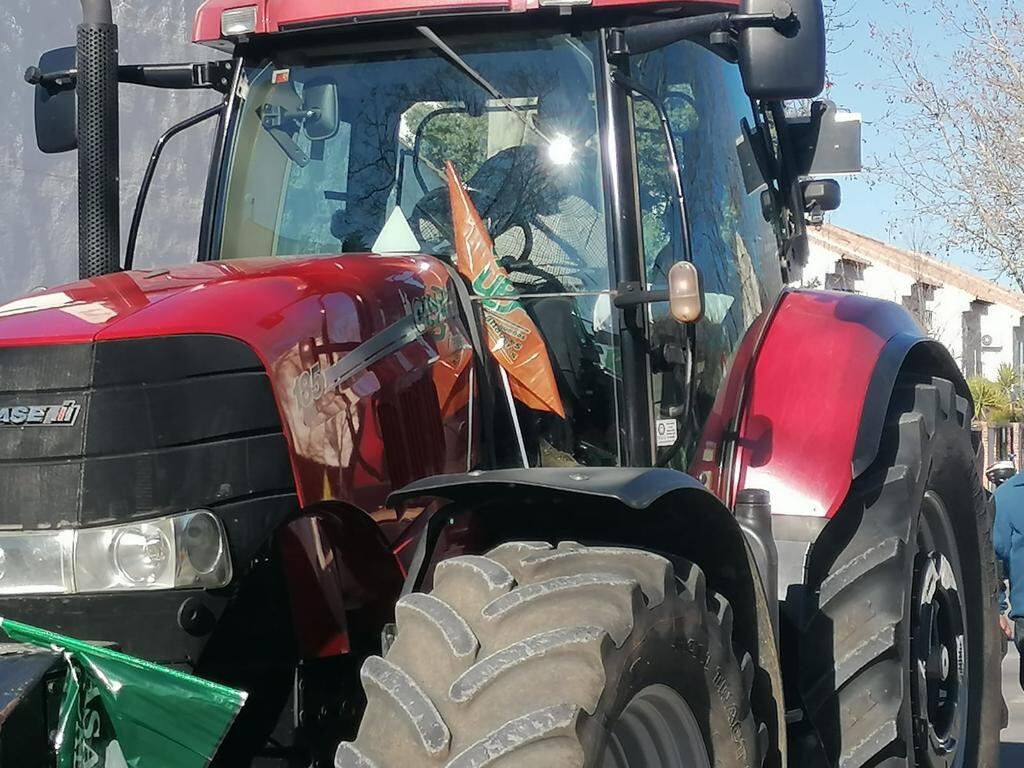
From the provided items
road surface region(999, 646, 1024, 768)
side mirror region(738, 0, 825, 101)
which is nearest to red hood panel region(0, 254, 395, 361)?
side mirror region(738, 0, 825, 101)

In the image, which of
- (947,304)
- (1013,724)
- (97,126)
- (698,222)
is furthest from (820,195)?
(947,304)

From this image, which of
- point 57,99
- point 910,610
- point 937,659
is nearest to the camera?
point 910,610

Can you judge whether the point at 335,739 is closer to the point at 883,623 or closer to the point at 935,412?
the point at 883,623

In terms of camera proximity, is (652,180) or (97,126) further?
(652,180)

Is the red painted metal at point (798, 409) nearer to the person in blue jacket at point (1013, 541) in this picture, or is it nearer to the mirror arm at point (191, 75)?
the mirror arm at point (191, 75)

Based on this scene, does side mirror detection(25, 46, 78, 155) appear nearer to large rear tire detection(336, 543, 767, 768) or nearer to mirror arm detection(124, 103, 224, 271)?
mirror arm detection(124, 103, 224, 271)

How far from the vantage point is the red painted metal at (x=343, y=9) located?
378 centimetres

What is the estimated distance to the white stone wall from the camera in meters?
39.4

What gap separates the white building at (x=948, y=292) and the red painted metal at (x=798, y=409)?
3118 cm

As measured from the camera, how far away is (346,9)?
12.8 ft

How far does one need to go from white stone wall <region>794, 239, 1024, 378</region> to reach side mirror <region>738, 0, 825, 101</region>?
107ft

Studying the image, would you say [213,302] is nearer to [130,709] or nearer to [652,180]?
[130,709]

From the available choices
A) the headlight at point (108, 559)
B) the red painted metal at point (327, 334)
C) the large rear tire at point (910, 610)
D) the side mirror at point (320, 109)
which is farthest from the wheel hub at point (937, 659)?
the headlight at point (108, 559)

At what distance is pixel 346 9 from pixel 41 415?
5.23 ft
